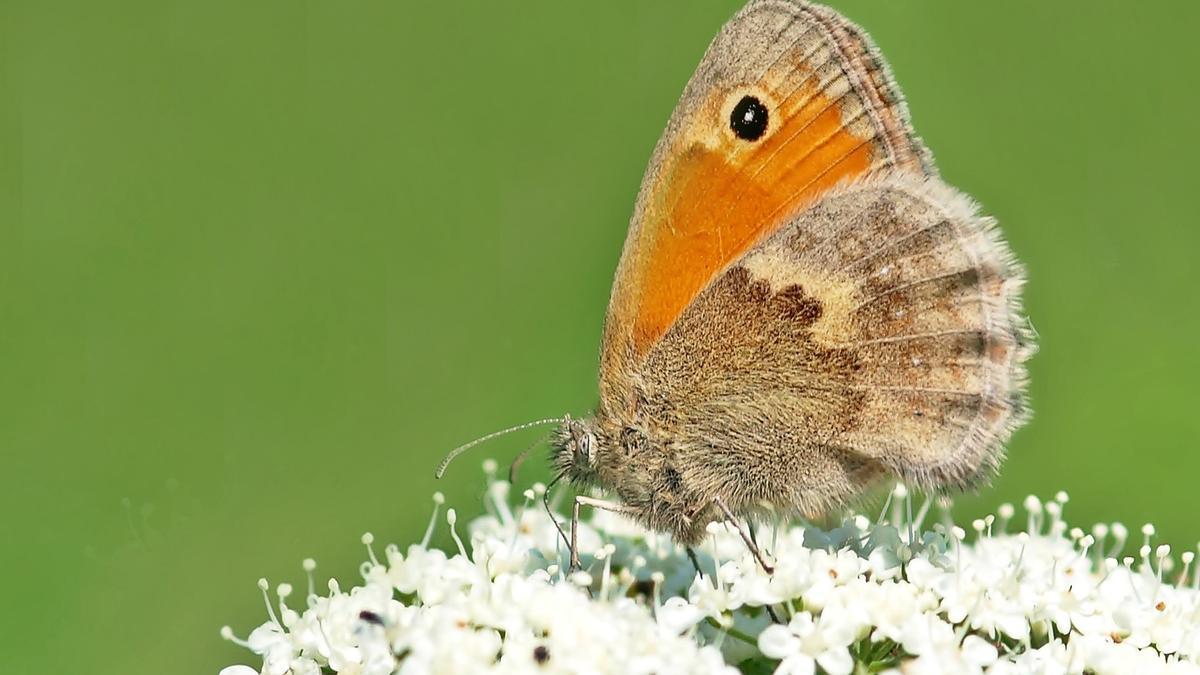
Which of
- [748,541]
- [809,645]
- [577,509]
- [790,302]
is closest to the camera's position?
[809,645]

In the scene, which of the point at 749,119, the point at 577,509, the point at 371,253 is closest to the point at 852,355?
the point at 749,119

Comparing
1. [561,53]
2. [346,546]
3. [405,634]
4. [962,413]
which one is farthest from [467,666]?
[561,53]

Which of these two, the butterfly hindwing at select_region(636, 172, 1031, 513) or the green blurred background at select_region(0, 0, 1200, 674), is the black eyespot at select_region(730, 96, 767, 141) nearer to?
the butterfly hindwing at select_region(636, 172, 1031, 513)

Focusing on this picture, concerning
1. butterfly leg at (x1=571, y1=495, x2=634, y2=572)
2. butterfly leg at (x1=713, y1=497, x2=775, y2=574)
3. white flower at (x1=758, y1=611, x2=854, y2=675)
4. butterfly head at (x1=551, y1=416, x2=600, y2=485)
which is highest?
butterfly head at (x1=551, y1=416, x2=600, y2=485)

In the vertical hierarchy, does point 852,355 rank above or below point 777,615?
above

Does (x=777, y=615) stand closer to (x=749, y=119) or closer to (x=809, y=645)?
(x=809, y=645)

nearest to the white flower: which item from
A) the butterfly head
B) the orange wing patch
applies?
the butterfly head

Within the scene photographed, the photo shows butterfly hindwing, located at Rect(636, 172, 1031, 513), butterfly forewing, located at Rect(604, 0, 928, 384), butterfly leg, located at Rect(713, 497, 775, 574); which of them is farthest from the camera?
butterfly forewing, located at Rect(604, 0, 928, 384)

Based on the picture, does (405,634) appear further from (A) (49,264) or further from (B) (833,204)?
(A) (49,264)
